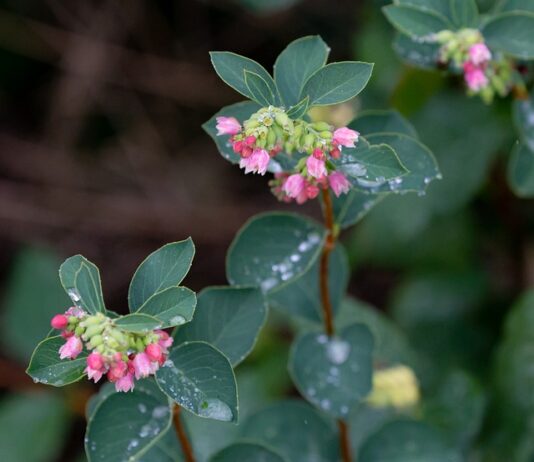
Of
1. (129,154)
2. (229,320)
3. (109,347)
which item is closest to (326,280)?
(229,320)

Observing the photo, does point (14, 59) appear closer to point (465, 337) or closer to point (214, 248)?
point (214, 248)

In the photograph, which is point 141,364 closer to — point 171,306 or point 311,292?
point 171,306

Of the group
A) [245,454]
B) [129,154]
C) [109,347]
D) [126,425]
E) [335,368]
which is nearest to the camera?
[109,347]

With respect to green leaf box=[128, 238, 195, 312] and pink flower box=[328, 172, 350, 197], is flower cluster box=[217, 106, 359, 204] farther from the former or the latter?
green leaf box=[128, 238, 195, 312]

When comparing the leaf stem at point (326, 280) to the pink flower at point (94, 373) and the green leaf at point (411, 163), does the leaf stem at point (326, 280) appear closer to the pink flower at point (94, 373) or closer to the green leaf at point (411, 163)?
the green leaf at point (411, 163)

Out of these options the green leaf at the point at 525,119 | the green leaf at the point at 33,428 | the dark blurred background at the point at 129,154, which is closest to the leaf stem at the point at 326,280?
the green leaf at the point at 525,119

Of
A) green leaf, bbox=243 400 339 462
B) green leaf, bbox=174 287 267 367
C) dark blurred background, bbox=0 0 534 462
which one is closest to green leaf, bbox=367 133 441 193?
green leaf, bbox=174 287 267 367

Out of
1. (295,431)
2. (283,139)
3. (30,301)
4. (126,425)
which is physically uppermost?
(283,139)
